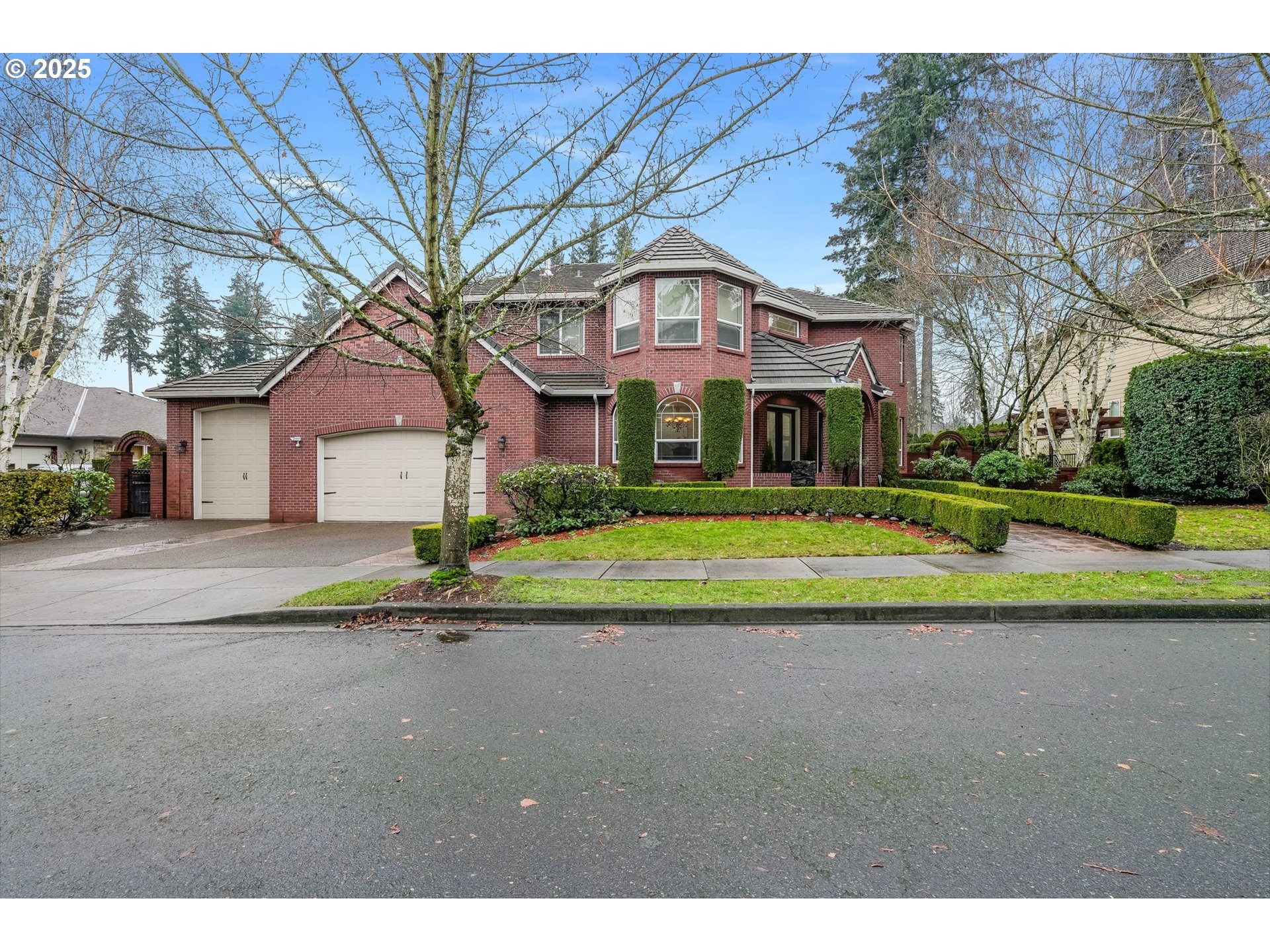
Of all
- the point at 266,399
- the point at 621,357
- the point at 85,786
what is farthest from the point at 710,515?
the point at 266,399

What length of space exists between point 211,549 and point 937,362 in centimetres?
3027

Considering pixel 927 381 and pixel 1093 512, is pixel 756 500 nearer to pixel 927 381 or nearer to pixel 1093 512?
pixel 1093 512

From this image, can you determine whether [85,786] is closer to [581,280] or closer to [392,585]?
[392,585]

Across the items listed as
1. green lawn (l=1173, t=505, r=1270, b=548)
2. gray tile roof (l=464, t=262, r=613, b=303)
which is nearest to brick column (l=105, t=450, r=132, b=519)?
gray tile roof (l=464, t=262, r=613, b=303)

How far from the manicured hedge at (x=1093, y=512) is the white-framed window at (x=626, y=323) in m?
8.89

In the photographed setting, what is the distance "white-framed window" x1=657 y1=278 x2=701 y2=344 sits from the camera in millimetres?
15281

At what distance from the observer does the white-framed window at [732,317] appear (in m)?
15.6

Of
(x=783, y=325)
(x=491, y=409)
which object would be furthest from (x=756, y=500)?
(x=783, y=325)

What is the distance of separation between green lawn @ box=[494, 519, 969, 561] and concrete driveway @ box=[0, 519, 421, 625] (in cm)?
254

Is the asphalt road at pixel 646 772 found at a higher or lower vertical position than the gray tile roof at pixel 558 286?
lower

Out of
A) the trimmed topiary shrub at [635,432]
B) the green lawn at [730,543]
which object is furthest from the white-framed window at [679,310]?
the green lawn at [730,543]

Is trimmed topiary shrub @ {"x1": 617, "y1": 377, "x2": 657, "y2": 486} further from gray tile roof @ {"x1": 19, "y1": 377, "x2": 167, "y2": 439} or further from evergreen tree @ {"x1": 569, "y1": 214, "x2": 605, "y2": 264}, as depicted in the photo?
gray tile roof @ {"x1": 19, "y1": 377, "x2": 167, "y2": 439}

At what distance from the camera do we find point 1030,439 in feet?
58.7

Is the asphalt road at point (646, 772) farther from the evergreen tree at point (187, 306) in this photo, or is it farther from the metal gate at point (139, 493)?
the metal gate at point (139, 493)
